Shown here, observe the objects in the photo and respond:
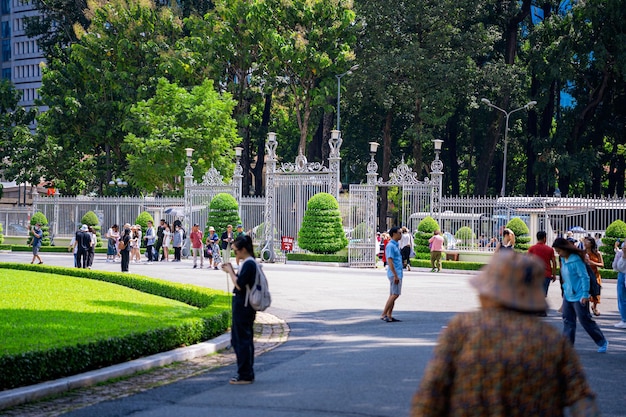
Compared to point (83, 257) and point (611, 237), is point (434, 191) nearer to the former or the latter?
point (611, 237)

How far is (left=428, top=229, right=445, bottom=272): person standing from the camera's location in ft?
99.1

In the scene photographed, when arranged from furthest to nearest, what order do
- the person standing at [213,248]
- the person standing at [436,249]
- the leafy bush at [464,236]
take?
the leafy bush at [464,236] → the person standing at [213,248] → the person standing at [436,249]

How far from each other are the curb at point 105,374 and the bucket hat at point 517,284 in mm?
5742

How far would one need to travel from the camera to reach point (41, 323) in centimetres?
1240

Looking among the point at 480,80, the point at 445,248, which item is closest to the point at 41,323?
the point at 445,248

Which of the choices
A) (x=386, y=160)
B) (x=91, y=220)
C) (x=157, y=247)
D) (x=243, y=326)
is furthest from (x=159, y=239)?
(x=243, y=326)

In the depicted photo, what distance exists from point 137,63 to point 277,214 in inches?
815


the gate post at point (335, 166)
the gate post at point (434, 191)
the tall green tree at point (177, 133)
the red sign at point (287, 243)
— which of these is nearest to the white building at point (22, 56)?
the tall green tree at point (177, 133)

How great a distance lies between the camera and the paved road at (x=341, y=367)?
8.41 meters

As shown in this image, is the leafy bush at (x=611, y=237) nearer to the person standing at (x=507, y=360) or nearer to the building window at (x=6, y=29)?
the person standing at (x=507, y=360)

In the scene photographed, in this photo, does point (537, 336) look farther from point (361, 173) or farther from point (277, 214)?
point (361, 173)

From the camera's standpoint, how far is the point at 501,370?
4.00 m

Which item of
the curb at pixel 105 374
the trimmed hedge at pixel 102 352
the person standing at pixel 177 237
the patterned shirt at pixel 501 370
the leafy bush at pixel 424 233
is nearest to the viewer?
the patterned shirt at pixel 501 370

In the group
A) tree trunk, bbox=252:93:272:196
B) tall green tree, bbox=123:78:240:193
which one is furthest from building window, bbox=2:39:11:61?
tall green tree, bbox=123:78:240:193
